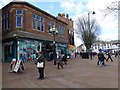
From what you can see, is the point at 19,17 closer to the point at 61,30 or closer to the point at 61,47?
the point at 61,47

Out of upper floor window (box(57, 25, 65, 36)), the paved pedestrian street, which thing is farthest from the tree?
the paved pedestrian street

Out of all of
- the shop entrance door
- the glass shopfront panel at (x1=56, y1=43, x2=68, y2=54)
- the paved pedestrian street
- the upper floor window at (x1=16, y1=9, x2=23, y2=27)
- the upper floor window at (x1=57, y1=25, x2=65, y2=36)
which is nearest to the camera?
the paved pedestrian street

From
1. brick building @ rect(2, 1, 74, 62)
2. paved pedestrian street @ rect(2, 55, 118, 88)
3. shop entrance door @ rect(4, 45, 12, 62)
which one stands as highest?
brick building @ rect(2, 1, 74, 62)

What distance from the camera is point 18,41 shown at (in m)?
25.6

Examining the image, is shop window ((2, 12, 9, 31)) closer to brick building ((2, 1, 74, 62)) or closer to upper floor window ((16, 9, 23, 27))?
brick building ((2, 1, 74, 62))

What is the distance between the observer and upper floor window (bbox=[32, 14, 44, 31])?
30280mm

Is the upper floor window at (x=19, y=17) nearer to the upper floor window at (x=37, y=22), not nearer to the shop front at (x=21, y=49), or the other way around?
the shop front at (x=21, y=49)

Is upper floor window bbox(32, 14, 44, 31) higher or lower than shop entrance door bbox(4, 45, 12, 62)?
higher

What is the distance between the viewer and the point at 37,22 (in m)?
31.2

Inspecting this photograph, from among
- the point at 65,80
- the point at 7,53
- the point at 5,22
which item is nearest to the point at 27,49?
the point at 7,53

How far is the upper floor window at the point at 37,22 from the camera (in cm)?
3028

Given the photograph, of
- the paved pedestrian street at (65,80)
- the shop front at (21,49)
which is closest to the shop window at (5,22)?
the shop front at (21,49)

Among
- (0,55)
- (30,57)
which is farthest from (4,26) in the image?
(30,57)

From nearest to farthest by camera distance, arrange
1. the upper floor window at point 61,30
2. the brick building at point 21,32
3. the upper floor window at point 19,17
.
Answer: the brick building at point 21,32 < the upper floor window at point 19,17 < the upper floor window at point 61,30
